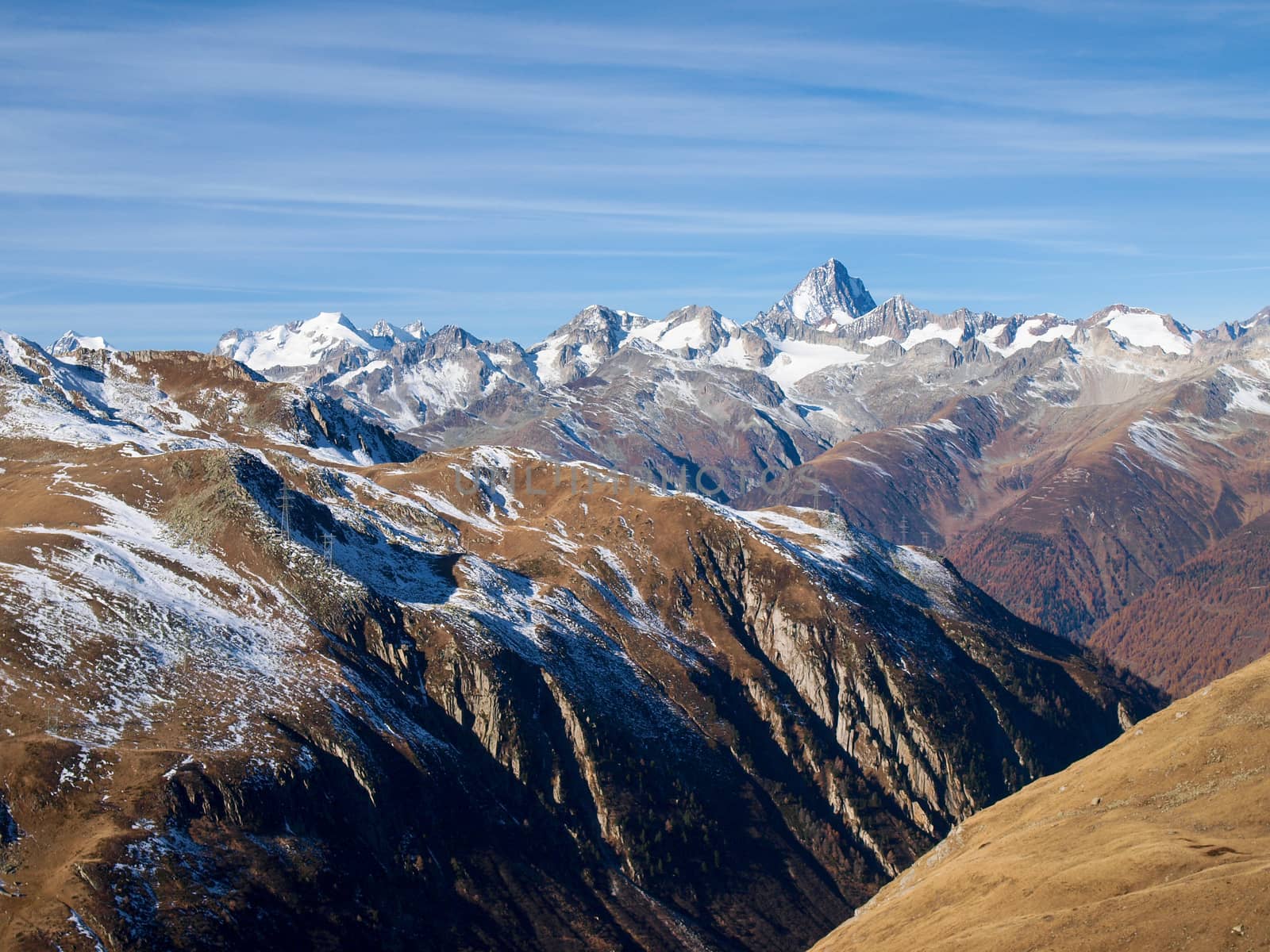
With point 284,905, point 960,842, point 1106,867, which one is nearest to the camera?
point 1106,867

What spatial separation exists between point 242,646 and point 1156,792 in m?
131

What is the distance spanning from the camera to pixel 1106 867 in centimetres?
9612

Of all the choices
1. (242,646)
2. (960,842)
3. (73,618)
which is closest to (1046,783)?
(960,842)

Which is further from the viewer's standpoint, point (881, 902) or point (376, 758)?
point (376, 758)

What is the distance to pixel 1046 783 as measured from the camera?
15075 centimetres

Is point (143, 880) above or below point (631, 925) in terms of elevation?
above

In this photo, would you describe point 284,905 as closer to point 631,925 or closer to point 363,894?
point 363,894

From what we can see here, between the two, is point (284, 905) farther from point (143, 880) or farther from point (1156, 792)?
point (1156, 792)

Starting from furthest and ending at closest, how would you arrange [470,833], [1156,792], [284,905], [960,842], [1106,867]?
1. [470,833]
2. [960,842]
3. [284,905]
4. [1156,792]
5. [1106,867]

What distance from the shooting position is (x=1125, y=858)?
319ft

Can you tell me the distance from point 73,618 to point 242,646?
25.9 meters


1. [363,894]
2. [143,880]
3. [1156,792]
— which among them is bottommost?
[1156,792]

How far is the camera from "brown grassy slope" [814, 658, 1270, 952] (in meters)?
82.9

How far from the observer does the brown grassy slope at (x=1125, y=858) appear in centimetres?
8288
